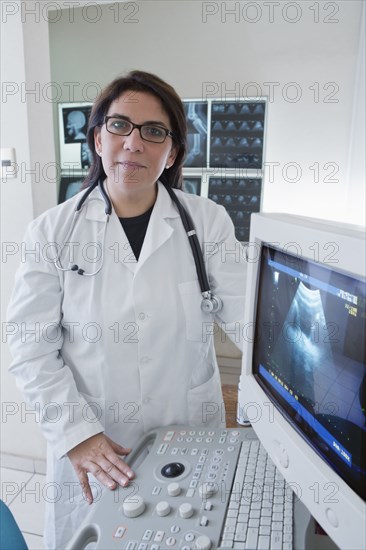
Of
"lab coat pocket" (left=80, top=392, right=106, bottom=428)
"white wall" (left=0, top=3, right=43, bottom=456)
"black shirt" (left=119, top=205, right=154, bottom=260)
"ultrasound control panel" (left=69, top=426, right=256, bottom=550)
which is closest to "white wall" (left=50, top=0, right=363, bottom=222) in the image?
"white wall" (left=0, top=3, right=43, bottom=456)

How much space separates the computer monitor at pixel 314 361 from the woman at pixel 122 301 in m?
0.33

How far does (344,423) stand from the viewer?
0.52 meters

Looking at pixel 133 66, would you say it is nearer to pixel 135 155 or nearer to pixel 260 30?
pixel 260 30

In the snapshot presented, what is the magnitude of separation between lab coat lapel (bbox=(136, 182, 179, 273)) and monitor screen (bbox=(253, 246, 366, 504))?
382 millimetres

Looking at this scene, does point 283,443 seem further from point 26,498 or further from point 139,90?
point 26,498

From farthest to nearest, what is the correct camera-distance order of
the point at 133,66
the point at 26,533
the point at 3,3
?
the point at 133,66 → the point at 26,533 → the point at 3,3

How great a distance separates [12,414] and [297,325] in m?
1.70

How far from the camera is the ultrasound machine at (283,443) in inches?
19.7

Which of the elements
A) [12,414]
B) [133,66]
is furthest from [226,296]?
[133,66]

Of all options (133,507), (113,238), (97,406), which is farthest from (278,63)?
(133,507)

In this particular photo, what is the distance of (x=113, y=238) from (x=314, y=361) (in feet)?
2.11

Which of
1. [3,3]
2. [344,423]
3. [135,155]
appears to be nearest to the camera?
[344,423]

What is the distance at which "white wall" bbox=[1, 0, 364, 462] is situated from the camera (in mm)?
2291

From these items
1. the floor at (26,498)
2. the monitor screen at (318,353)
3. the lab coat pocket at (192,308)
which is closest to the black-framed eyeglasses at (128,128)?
the lab coat pocket at (192,308)
